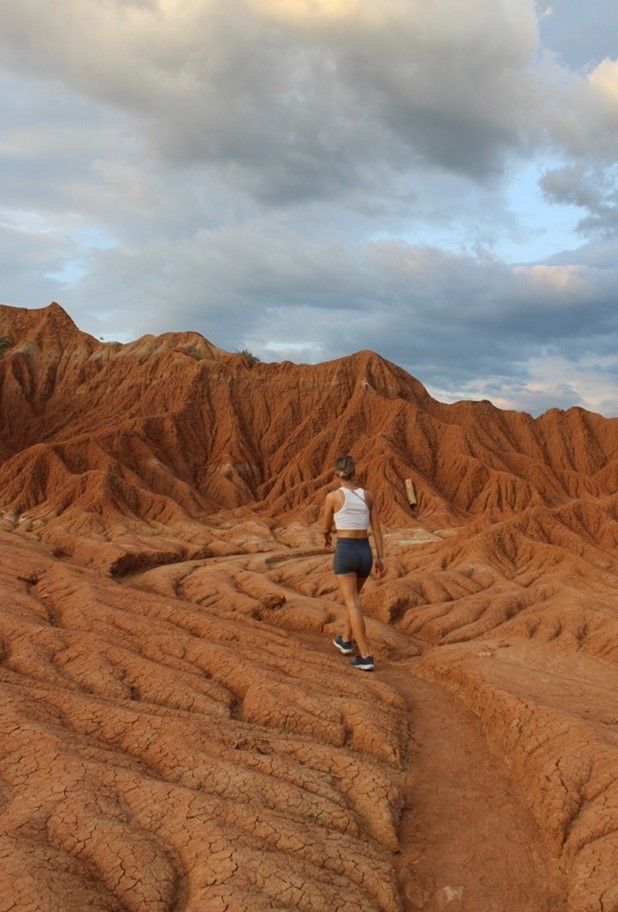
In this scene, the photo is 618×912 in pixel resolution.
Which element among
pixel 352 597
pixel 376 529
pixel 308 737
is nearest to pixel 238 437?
pixel 376 529

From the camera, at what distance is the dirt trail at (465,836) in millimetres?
4395

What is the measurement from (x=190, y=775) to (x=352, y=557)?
10.9 ft

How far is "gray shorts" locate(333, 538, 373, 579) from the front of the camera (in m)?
7.86

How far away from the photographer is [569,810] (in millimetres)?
5133

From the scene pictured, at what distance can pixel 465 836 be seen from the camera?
5.07 meters

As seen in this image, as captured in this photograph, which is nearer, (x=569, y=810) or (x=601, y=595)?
(x=569, y=810)

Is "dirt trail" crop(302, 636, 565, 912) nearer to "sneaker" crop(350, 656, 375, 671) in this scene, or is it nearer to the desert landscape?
the desert landscape

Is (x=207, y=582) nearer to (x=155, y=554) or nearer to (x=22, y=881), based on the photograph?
(x=155, y=554)

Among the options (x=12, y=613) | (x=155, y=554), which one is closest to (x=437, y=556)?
(x=155, y=554)

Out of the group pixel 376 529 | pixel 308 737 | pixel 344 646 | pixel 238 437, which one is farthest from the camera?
pixel 238 437

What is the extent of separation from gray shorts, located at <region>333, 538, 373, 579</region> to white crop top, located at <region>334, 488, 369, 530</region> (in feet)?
0.62

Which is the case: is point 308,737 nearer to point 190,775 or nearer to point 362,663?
point 190,775

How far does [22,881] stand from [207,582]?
13.7 m

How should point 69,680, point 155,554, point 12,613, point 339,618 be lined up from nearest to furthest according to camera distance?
point 69,680
point 12,613
point 339,618
point 155,554
